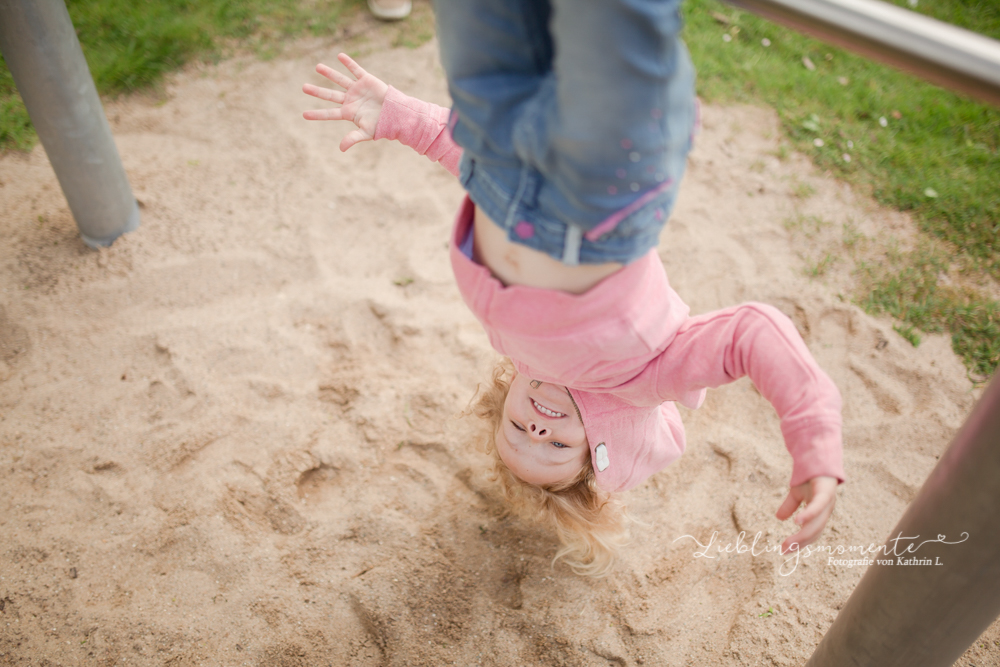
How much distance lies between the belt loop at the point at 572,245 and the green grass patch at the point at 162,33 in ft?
8.80

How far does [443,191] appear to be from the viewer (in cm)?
259

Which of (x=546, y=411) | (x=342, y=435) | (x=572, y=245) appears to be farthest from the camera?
(x=342, y=435)

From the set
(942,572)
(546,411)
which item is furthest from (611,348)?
(942,572)

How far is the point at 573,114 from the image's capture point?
28.6 inches

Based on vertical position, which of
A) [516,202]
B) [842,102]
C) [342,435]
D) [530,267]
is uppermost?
[516,202]

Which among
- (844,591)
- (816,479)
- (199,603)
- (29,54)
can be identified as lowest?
(844,591)

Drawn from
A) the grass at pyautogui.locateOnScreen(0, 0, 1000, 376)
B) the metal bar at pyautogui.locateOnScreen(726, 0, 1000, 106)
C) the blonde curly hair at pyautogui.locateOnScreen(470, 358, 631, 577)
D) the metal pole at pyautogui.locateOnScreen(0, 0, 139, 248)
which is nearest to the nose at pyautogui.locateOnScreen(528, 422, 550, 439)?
the blonde curly hair at pyautogui.locateOnScreen(470, 358, 631, 577)

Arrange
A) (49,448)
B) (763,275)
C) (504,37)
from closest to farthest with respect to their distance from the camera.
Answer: (504,37), (49,448), (763,275)

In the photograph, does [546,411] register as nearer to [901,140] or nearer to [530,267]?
[530,267]

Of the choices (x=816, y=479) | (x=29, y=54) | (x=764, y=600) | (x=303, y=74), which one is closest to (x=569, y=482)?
(x=764, y=600)

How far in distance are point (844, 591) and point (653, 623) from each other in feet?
1.65

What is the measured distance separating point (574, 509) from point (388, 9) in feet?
9.34

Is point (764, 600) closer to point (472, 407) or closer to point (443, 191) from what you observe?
point (472, 407)

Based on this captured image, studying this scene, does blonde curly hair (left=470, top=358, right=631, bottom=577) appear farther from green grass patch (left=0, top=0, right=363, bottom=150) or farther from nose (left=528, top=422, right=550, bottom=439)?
green grass patch (left=0, top=0, right=363, bottom=150)
